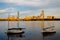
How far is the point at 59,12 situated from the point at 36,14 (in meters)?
0.54

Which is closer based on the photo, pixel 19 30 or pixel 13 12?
pixel 13 12

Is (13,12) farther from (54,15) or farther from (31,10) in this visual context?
(54,15)

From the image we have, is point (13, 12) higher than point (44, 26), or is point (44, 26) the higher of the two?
point (13, 12)

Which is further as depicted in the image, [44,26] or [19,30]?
[19,30]

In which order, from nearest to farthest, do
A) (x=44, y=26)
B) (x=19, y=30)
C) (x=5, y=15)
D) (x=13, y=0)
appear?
1. (x=13, y=0)
2. (x=5, y=15)
3. (x=44, y=26)
4. (x=19, y=30)

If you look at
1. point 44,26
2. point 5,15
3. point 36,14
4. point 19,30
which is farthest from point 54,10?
point 19,30

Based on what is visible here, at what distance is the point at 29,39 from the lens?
5.32 metres

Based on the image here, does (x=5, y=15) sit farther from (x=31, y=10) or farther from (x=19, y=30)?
(x=19, y=30)

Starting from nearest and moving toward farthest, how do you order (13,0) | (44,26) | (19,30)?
(13,0)
(44,26)
(19,30)

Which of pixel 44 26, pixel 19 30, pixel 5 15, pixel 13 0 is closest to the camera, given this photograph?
pixel 13 0

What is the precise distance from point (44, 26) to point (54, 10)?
1.82 meters

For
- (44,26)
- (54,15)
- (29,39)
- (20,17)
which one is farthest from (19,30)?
(54,15)

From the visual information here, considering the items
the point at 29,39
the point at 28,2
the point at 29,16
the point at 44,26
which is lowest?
the point at 29,39

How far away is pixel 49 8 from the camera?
360cm
